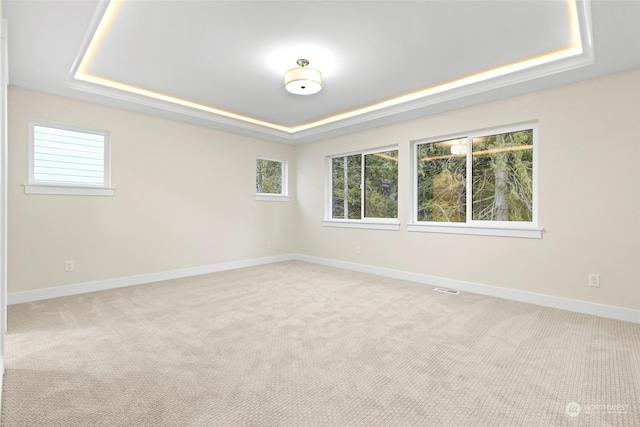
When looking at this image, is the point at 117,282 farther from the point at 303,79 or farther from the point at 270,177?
the point at 303,79

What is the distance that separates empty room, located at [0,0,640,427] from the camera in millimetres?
1933

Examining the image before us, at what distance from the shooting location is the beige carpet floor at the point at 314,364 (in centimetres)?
167

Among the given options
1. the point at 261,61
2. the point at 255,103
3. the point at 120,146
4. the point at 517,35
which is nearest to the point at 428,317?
the point at 517,35

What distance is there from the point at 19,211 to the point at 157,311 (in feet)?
6.52

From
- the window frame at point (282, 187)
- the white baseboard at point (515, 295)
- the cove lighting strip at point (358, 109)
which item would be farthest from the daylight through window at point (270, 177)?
the white baseboard at point (515, 295)

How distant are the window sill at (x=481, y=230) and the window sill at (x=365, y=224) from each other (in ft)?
0.89

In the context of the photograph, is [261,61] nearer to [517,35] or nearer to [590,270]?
[517,35]

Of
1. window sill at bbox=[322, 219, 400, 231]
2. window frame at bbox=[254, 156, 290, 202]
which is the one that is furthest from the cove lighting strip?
window sill at bbox=[322, 219, 400, 231]

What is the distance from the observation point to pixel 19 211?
3551mm

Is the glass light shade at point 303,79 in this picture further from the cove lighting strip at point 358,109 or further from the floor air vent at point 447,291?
the floor air vent at point 447,291

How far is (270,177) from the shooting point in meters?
6.27

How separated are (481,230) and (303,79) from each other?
2.85m

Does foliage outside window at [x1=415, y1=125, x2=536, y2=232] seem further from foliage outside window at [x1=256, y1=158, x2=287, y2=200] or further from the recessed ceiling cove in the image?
foliage outside window at [x1=256, y1=158, x2=287, y2=200]

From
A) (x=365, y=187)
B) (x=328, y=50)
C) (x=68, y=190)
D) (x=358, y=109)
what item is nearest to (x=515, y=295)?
(x=365, y=187)
